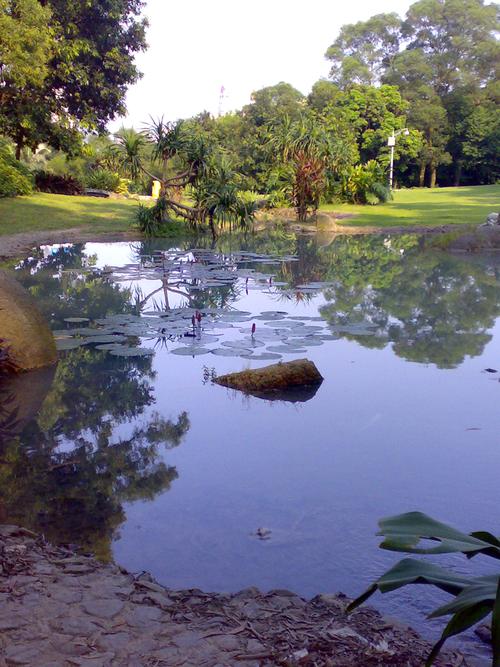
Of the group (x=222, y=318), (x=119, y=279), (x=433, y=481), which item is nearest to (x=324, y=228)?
(x=119, y=279)

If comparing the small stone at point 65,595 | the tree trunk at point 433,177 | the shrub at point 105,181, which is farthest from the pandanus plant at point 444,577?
the tree trunk at point 433,177

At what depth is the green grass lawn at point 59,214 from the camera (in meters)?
20.0

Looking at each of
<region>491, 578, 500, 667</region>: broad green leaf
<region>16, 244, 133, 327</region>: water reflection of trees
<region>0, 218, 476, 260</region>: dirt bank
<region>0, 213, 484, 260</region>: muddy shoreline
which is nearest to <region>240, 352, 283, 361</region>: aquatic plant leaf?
<region>16, 244, 133, 327</region>: water reflection of trees

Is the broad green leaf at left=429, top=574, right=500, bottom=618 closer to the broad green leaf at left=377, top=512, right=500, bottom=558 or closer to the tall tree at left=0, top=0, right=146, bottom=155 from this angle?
the broad green leaf at left=377, top=512, right=500, bottom=558

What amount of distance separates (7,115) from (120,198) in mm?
14639

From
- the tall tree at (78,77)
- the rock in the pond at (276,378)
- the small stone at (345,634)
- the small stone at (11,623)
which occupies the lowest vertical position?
the rock in the pond at (276,378)

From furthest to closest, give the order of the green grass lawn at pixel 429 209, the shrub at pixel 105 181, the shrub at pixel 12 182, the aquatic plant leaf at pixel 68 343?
the shrub at pixel 105 181 < the shrub at pixel 12 182 < the green grass lawn at pixel 429 209 < the aquatic plant leaf at pixel 68 343

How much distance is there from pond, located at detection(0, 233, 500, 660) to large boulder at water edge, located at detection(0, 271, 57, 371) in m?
0.18

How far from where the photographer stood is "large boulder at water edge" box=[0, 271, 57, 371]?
6504 mm

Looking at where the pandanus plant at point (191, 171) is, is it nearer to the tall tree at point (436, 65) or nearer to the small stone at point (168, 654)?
the small stone at point (168, 654)

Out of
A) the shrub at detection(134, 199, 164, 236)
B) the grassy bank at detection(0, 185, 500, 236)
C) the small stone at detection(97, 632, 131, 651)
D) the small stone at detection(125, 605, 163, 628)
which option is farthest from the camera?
the grassy bank at detection(0, 185, 500, 236)

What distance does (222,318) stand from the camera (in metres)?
8.69

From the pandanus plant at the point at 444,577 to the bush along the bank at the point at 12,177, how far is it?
2521 cm

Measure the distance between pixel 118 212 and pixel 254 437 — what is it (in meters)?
21.4
